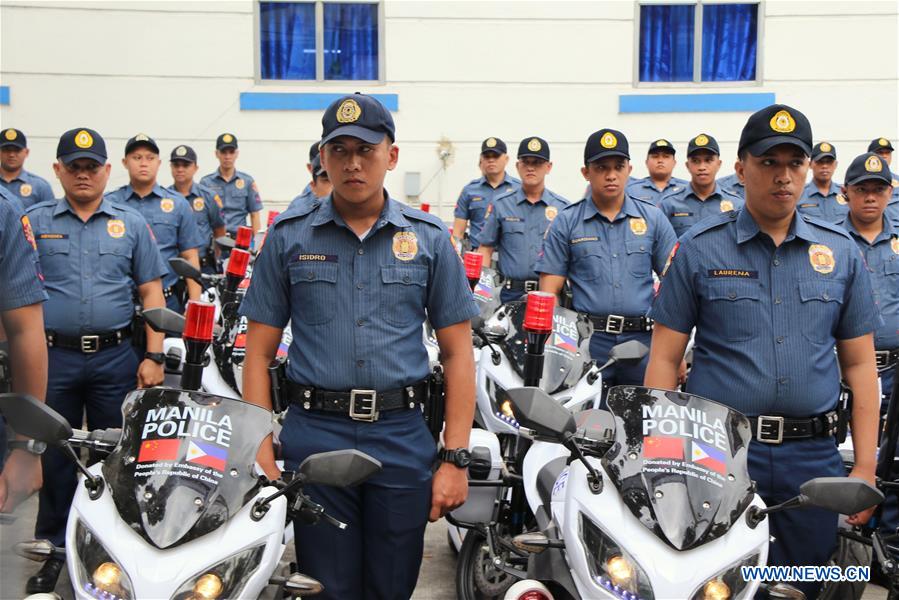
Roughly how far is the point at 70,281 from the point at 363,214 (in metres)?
2.66

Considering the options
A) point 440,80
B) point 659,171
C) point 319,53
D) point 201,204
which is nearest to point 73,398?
point 201,204

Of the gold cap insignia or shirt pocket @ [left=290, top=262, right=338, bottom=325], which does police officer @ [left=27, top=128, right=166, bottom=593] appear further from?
the gold cap insignia

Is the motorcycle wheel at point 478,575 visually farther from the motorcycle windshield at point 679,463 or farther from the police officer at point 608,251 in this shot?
the police officer at point 608,251

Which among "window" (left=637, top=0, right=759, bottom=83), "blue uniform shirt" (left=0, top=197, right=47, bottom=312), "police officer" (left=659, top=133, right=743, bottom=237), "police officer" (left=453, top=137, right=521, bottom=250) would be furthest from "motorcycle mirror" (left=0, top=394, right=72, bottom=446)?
"window" (left=637, top=0, right=759, bottom=83)

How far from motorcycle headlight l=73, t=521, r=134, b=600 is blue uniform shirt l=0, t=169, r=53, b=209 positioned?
28.5 feet

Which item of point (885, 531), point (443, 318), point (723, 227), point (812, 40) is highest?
point (812, 40)

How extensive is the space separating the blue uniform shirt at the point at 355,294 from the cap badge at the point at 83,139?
2437 millimetres

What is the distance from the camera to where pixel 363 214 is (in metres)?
3.32

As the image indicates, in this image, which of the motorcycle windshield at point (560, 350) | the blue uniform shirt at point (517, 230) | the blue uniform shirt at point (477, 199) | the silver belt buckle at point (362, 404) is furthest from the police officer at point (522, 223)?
the silver belt buckle at point (362, 404)

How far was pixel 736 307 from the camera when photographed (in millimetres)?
3461

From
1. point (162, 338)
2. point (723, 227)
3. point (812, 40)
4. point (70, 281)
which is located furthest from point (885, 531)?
point (812, 40)

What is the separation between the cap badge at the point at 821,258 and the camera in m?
3.46

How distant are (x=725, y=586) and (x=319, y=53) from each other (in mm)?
11838

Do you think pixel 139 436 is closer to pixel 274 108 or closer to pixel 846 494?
pixel 846 494
